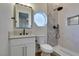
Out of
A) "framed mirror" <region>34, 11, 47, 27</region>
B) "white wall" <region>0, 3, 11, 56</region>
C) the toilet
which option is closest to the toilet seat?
the toilet

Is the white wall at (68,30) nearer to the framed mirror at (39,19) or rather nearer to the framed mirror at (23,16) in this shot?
the framed mirror at (39,19)

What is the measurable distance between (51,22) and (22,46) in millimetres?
437

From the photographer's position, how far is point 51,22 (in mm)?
1346

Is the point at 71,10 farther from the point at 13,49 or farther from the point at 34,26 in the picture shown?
the point at 13,49

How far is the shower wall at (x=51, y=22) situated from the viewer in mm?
1336

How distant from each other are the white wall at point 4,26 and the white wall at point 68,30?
1.97 ft

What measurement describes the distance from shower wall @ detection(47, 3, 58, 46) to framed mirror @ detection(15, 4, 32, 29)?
0.22 meters

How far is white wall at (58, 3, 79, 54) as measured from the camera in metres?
1.28

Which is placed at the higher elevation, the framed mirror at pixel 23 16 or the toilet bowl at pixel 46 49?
the framed mirror at pixel 23 16

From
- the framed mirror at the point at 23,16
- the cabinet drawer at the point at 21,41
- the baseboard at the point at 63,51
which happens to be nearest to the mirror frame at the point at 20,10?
the framed mirror at the point at 23,16

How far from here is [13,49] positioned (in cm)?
132

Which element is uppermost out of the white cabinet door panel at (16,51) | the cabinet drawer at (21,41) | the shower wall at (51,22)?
the shower wall at (51,22)

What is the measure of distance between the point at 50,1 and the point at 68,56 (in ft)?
2.16

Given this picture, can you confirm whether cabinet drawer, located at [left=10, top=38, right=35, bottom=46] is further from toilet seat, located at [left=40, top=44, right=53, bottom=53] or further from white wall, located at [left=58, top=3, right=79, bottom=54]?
white wall, located at [left=58, top=3, right=79, bottom=54]
